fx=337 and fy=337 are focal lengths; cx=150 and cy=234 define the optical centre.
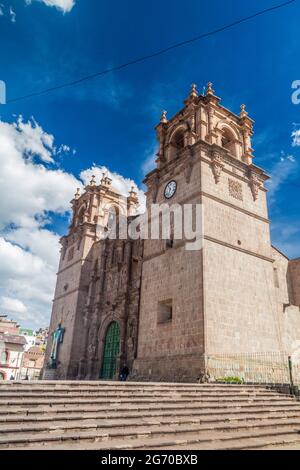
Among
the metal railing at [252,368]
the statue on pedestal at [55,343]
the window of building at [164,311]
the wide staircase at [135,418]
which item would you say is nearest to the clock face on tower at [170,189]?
the window of building at [164,311]

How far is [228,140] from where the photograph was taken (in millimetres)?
21031

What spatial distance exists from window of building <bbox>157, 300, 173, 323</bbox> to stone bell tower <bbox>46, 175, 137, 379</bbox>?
943cm

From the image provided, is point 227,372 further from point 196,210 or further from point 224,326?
point 196,210

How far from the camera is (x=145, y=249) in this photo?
765 inches

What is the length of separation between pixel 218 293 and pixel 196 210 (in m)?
4.21

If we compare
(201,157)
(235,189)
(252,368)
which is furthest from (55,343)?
(201,157)

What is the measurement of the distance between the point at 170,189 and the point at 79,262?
1196 cm

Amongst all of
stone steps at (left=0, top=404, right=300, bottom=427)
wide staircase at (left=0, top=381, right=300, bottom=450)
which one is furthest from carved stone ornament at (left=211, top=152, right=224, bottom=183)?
stone steps at (left=0, top=404, right=300, bottom=427)

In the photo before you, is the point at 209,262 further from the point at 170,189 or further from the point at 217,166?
the point at 170,189

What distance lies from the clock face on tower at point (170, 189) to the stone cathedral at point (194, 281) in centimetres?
16

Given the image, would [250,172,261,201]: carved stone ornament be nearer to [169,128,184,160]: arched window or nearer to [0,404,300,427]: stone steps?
[169,128,184,160]: arched window

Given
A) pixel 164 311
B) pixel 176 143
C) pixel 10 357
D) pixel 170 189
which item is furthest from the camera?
pixel 10 357

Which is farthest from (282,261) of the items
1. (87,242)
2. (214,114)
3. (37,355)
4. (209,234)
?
(37,355)

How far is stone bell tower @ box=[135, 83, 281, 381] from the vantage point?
14.5m
